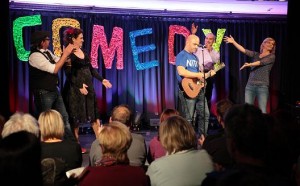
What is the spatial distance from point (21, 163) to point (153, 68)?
759 cm

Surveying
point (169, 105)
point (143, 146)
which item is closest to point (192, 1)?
point (169, 105)

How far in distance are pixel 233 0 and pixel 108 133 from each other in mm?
6602

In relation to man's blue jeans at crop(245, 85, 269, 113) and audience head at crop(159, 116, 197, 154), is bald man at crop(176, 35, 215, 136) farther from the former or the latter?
audience head at crop(159, 116, 197, 154)

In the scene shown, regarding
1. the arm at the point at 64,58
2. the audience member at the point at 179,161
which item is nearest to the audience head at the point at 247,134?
the audience member at the point at 179,161

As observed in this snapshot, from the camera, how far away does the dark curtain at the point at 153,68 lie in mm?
8148

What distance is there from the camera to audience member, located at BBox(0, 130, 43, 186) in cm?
154

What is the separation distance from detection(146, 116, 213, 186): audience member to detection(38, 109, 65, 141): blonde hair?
98 centimetres

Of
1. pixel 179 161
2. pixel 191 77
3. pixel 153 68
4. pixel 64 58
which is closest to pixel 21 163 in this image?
pixel 179 161

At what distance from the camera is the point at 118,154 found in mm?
2738

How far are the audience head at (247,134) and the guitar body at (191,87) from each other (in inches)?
185

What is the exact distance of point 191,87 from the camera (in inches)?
269

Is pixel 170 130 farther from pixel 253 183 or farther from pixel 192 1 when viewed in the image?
pixel 192 1

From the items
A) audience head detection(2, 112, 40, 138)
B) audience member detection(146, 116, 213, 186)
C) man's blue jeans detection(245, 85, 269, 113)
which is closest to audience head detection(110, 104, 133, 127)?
audience head detection(2, 112, 40, 138)

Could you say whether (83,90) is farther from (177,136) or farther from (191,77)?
(177,136)
